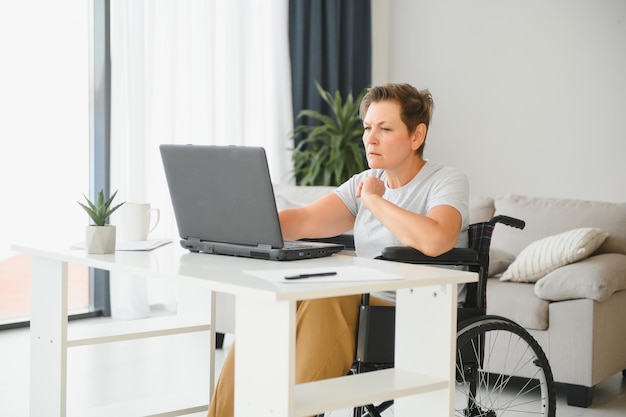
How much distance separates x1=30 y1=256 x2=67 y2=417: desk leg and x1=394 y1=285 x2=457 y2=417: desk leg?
2.71ft

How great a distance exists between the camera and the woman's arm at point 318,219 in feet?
7.66

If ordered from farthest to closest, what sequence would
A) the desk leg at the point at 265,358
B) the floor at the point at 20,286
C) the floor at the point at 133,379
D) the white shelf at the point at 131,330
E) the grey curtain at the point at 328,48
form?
1. the grey curtain at the point at 328,48
2. the floor at the point at 20,286
3. the floor at the point at 133,379
4. the white shelf at the point at 131,330
5. the desk leg at the point at 265,358

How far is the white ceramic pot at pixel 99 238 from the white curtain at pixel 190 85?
7.25 feet

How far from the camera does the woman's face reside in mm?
2260

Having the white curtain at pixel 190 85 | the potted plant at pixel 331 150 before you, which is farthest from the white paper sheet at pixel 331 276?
the potted plant at pixel 331 150

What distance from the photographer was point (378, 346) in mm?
1951

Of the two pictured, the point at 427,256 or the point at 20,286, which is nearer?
the point at 427,256

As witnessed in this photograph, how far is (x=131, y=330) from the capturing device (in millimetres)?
2256

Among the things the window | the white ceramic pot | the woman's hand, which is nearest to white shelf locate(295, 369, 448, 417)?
the woman's hand

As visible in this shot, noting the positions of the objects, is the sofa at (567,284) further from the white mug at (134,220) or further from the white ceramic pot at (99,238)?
the white ceramic pot at (99,238)

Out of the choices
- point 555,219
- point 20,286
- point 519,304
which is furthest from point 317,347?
point 20,286

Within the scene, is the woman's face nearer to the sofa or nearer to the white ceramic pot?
the white ceramic pot

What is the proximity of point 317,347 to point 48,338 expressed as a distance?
2.33 ft

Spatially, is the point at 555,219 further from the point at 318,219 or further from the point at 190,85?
the point at 190,85
